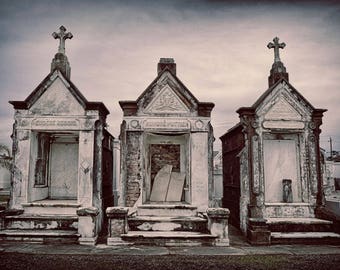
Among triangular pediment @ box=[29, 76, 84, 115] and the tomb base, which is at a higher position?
triangular pediment @ box=[29, 76, 84, 115]

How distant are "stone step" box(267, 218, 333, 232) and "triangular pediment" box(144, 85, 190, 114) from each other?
4.47 meters

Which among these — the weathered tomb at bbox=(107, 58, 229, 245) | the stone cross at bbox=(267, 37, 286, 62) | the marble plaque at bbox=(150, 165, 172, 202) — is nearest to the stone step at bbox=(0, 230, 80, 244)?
the weathered tomb at bbox=(107, 58, 229, 245)

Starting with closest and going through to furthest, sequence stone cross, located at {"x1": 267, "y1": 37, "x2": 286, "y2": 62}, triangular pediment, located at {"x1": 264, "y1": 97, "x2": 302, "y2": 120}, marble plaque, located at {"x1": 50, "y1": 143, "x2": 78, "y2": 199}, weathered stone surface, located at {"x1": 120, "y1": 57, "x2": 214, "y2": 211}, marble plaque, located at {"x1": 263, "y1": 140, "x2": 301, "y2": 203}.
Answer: weathered stone surface, located at {"x1": 120, "y1": 57, "x2": 214, "y2": 211}
triangular pediment, located at {"x1": 264, "y1": 97, "x2": 302, "y2": 120}
marble plaque, located at {"x1": 263, "y1": 140, "x2": 301, "y2": 203}
stone cross, located at {"x1": 267, "y1": 37, "x2": 286, "y2": 62}
marble plaque, located at {"x1": 50, "y1": 143, "x2": 78, "y2": 199}

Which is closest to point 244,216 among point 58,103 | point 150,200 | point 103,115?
point 150,200

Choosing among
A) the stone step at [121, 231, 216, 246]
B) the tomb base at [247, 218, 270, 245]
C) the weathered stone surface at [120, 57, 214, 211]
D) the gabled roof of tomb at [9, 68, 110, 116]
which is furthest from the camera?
the gabled roof of tomb at [9, 68, 110, 116]

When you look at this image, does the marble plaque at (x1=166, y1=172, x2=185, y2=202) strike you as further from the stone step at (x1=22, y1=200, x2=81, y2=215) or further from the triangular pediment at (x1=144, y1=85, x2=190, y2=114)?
the stone step at (x1=22, y1=200, x2=81, y2=215)

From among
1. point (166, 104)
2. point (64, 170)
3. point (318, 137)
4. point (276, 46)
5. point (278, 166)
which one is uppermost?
point (276, 46)

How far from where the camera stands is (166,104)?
10023 millimetres

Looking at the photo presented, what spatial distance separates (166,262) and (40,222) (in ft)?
15.1

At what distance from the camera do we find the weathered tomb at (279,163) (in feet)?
31.1

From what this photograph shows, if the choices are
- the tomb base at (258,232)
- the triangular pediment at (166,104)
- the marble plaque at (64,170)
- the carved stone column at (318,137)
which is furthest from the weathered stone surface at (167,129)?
the carved stone column at (318,137)

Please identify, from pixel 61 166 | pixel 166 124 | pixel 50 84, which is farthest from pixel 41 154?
pixel 166 124

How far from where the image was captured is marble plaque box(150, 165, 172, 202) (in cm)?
1090

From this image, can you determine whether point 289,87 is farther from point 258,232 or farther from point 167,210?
point 167,210
